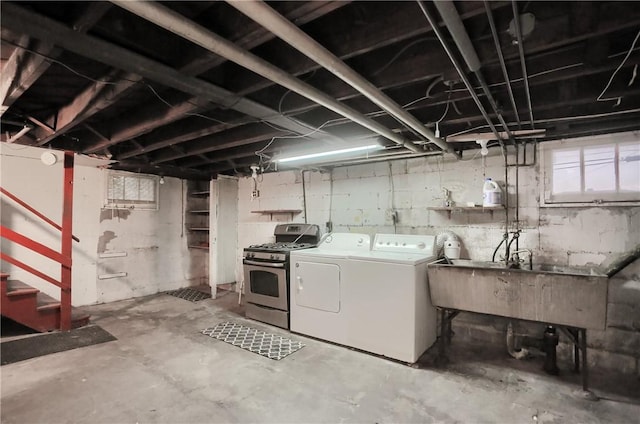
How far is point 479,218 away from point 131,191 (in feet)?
17.1

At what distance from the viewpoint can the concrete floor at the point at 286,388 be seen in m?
2.15

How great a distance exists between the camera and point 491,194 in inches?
125

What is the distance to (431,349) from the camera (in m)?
3.25

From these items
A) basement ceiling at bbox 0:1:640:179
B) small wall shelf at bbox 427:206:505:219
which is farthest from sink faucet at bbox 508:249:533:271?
basement ceiling at bbox 0:1:640:179

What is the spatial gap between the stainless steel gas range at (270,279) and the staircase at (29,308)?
6.81 feet

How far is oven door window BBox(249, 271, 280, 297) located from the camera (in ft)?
13.0

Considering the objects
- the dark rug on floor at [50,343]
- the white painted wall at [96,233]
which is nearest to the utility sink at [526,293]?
the dark rug on floor at [50,343]

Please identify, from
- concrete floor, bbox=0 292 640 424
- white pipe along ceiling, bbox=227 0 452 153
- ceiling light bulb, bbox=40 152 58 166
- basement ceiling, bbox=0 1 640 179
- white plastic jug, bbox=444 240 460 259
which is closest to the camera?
white pipe along ceiling, bbox=227 0 452 153

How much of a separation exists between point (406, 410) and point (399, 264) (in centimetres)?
118

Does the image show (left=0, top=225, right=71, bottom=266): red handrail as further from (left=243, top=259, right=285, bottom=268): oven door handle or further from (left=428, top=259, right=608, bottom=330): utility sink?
(left=428, top=259, right=608, bottom=330): utility sink

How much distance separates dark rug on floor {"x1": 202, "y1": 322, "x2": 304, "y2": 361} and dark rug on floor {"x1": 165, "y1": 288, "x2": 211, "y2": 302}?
1470mm

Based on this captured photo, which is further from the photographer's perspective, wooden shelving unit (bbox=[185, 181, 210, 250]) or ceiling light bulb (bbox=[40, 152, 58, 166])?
wooden shelving unit (bbox=[185, 181, 210, 250])

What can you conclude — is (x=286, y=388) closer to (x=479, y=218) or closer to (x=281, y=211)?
(x=479, y=218)

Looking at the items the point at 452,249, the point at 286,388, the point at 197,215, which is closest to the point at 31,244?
the point at 197,215
